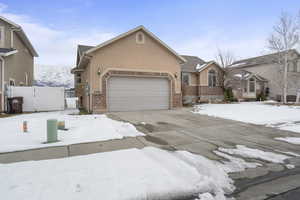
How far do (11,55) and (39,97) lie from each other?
376cm

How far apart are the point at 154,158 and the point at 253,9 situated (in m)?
15.9

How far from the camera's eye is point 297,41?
1775cm

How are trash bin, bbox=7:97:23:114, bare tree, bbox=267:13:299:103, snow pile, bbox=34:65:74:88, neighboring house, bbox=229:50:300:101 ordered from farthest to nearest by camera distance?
snow pile, bbox=34:65:74:88 < neighboring house, bbox=229:50:300:101 < bare tree, bbox=267:13:299:103 < trash bin, bbox=7:97:23:114

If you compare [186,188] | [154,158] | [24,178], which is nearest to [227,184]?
[186,188]

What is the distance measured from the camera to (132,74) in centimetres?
1227

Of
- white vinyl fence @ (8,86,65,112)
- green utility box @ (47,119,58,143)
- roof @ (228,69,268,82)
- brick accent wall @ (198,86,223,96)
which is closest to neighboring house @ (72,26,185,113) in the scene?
white vinyl fence @ (8,86,65,112)

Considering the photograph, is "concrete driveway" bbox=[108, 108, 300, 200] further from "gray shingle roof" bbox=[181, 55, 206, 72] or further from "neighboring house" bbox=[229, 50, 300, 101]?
"neighboring house" bbox=[229, 50, 300, 101]

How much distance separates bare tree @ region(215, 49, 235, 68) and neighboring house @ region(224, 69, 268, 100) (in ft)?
5.00

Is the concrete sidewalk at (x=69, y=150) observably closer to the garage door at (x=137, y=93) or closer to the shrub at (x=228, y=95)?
the garage door at (x=137, y=93)

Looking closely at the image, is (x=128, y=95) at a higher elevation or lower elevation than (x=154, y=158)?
higher

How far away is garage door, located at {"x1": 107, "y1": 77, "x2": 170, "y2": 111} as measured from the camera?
12.0 m

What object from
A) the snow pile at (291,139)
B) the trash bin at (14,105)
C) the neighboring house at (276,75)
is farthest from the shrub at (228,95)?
the trash bin at (14,105)

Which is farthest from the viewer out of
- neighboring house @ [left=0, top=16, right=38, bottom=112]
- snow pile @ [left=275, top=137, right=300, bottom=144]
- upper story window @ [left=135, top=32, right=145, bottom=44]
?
upper story window @ [left=135, top=32, right=145, bottom=44]

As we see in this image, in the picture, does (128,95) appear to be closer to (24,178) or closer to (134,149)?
(134,149)
